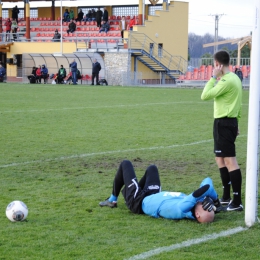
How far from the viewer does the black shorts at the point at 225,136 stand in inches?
259

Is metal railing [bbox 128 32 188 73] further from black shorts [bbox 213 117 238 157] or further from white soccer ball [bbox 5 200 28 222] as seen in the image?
white soccer ball [bbox 5 200 28 222]

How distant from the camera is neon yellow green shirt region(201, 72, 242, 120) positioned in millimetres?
6453

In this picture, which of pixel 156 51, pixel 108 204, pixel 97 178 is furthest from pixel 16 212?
pixel 156 51

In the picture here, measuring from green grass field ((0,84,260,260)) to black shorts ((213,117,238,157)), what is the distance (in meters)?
0.74

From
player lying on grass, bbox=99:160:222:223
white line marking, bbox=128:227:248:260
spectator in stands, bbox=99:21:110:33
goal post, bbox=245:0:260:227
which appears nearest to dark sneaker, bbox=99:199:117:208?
player lying on grass, bbox=99:160:222:223

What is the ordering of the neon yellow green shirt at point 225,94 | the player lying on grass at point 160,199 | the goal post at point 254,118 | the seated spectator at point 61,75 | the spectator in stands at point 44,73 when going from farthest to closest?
1. the spectator in stands at point 44,73
2. the seated spectator at point 61,75
3. the neon yellow green shirt at point 225,94
4. the player lying on grass at point 160,199
5. the goal post at point 254,118

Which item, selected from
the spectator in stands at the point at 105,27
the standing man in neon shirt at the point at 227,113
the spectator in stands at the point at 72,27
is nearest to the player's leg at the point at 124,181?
the standing man in neon shirt at the point at 227,113

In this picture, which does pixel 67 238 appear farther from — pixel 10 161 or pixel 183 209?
pixel 10 161

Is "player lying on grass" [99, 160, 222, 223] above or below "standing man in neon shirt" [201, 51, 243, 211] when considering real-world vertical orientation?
below

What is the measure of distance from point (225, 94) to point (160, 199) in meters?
1.46

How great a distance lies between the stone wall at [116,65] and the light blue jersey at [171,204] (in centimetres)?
3579

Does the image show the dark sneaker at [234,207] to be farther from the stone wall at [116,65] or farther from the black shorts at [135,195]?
the stone wall at [116,65]

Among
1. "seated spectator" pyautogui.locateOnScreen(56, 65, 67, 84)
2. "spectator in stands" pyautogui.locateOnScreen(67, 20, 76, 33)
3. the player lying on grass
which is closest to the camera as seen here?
the player lying on grass

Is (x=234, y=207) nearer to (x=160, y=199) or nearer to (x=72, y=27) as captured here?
(x=160, y=199)
